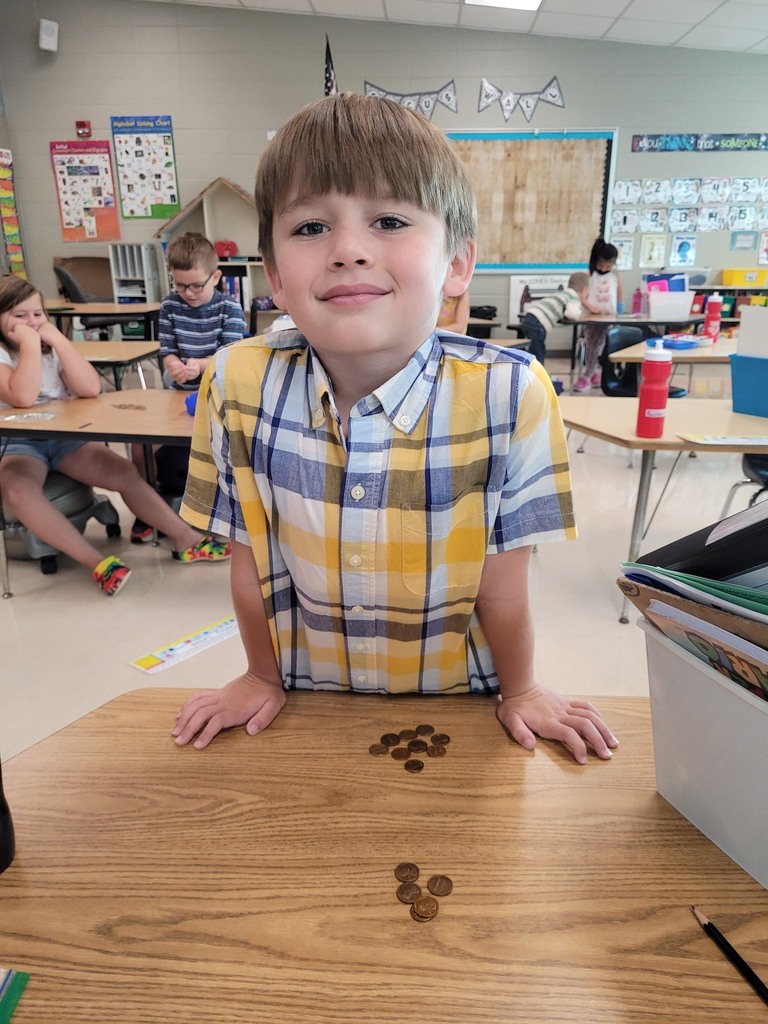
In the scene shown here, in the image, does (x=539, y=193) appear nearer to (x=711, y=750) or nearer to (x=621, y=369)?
(x=621, y=369)

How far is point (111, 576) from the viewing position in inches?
103

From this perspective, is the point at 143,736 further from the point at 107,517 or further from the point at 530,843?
the point at 107,517

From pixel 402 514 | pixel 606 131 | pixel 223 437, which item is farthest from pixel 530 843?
pixel 606 131

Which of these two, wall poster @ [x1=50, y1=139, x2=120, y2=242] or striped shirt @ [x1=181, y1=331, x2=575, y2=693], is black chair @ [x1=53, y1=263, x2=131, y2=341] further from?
striped shirt @ [x1=181, y1=331, x2=575, y2=693]

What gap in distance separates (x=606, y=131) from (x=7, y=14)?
245 inches

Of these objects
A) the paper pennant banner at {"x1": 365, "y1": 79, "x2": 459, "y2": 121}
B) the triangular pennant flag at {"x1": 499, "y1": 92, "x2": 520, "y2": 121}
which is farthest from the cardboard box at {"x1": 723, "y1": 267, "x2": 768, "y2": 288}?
the paper pennant banner at {"x1": 365, "y1": 79, "x2": 459, "y2": 121}

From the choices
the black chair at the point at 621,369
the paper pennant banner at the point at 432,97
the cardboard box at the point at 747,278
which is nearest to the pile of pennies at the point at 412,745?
the black chair at the point at 621,369

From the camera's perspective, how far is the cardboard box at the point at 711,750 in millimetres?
484

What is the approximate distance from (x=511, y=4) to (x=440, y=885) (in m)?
7.39

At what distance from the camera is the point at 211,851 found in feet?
1.79

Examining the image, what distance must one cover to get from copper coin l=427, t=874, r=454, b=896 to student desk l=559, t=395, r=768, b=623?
64.7 inches

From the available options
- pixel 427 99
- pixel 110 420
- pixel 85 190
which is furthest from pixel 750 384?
pixel 85 190

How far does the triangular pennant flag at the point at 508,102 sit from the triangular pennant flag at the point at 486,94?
0.06 m

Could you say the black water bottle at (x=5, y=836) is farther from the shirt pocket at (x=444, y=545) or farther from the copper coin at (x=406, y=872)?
the shirt pocket at (x=444, y=545)
